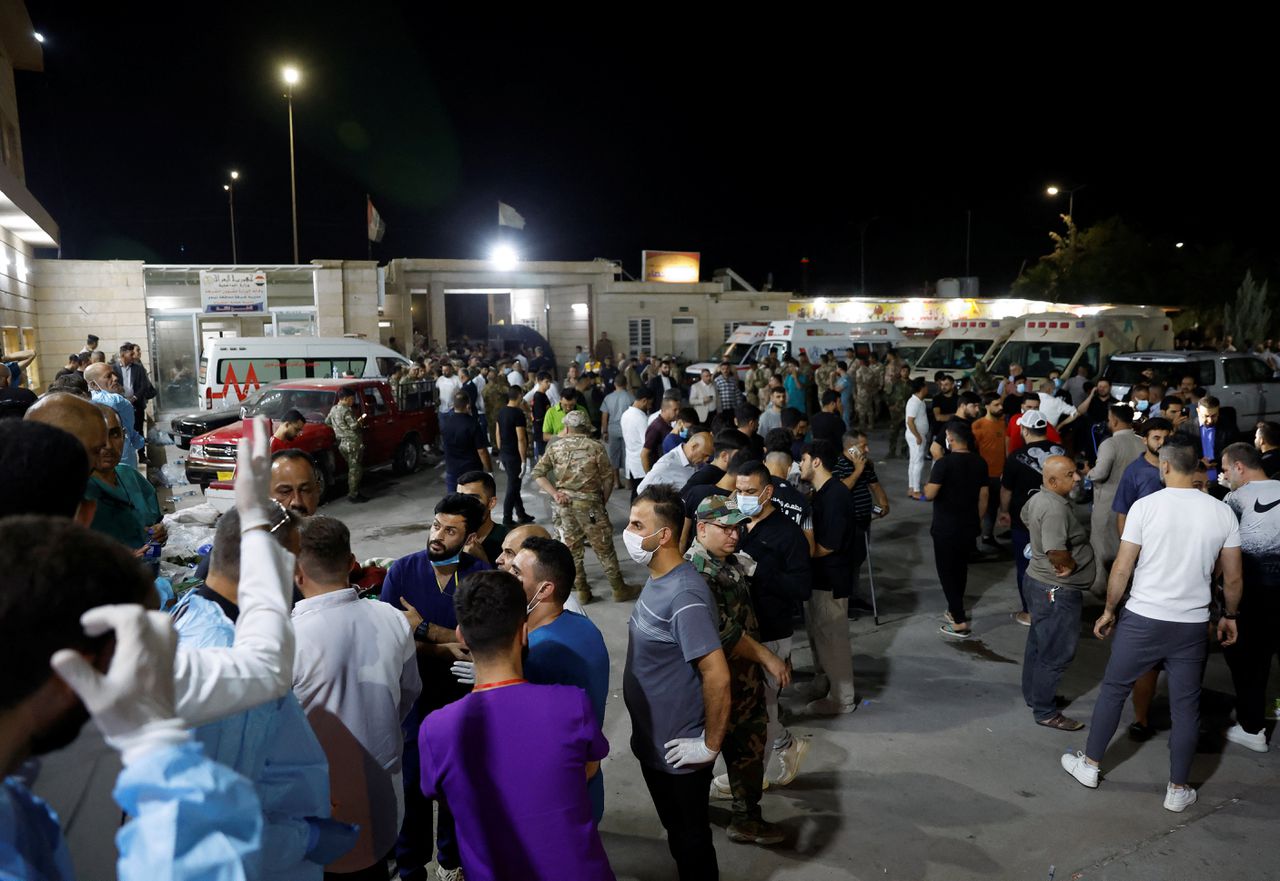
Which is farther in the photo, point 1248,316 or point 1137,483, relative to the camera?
point 1248,316

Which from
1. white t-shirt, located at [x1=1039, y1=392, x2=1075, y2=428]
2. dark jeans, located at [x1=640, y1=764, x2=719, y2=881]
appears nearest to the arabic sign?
white t-shirt, located at [x1=1039, y1=392, x2=1075, y2=428]

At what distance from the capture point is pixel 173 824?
1253mm

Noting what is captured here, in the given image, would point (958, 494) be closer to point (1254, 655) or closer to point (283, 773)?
point (1254, 655)

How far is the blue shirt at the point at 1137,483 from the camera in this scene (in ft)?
21.6

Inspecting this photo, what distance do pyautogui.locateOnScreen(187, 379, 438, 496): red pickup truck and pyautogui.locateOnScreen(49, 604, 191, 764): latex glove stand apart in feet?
31.5

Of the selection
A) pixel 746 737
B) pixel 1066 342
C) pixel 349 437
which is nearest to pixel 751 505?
pixel 746 737

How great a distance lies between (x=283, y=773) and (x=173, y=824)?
2.29 feet

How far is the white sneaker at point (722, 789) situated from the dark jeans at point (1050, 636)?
6.86 ft

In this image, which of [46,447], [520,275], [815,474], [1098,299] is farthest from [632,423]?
[1098,299]

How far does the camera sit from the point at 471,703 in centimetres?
259

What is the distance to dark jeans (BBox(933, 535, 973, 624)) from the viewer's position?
713 cm

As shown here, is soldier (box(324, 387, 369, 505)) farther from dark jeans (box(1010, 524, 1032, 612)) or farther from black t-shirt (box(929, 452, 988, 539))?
dark jeans (box(1010, 524, 1032, 612))

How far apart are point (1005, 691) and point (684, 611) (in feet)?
12.8

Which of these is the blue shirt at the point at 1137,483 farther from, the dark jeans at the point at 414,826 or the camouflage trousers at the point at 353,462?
the camouflage trousers at the point at 353,462
